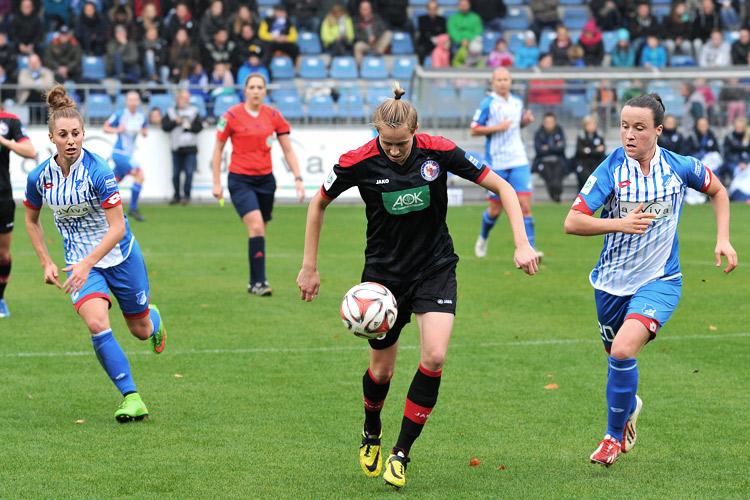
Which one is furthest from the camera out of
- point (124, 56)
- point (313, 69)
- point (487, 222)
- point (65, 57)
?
point (313, 69)

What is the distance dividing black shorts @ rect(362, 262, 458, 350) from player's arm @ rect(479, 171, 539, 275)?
0.38 metres

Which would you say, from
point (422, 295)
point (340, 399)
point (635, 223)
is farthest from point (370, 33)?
point (635, 223)

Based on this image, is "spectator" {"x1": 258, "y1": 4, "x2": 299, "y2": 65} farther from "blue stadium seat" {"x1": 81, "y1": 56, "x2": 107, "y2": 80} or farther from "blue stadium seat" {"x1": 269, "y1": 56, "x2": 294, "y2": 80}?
"blue stadium seat" {"x1": 81, "y1": 56, "x2": 107, "y2": 80}

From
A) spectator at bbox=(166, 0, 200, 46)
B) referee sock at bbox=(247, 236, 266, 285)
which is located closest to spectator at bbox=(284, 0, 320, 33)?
spectator at bbox=(166, 0, 200, 46)

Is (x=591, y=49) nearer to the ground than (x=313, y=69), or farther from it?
farther from it

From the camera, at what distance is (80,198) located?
629cm

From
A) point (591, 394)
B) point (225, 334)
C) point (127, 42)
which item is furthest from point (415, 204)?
point (127, 42)

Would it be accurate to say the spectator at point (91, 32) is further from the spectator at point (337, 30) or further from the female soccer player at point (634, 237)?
the female soccer player at point (634, 237)

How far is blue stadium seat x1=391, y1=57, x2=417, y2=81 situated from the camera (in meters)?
23.7

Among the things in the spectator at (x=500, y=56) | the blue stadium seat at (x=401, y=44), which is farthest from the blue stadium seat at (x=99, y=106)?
the spectator at (x=500, y=56)

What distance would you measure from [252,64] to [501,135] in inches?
429

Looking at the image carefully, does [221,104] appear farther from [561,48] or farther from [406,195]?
[406,195]

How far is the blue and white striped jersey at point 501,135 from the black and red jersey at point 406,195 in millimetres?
7496

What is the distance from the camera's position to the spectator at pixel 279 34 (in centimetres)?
2339
